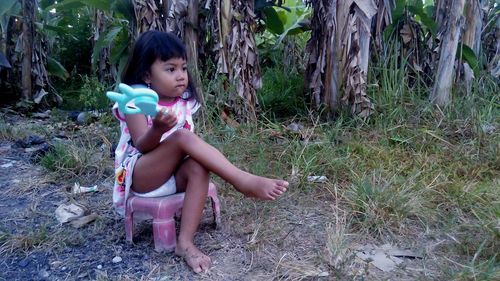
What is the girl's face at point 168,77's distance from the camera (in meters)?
2.11

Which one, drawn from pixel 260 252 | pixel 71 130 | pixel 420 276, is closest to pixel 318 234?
pixel 260 252

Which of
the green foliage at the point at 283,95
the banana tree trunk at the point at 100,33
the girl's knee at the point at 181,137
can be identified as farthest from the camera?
the banana tree trunk at the point at 100,33

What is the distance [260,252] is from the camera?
211 cm

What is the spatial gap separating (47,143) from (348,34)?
6.31 ft

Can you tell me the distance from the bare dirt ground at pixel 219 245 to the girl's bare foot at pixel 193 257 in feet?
0.10

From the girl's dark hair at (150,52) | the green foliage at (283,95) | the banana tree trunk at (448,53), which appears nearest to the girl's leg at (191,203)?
the girl's dark hair at (150,52)

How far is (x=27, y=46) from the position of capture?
426 cm

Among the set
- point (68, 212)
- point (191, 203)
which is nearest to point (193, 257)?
point (191, 203)

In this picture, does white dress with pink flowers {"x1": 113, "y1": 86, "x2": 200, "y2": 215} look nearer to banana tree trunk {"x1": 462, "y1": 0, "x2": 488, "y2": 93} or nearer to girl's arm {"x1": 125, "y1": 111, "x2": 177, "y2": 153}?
girl's arm {"x1": 125, "y1": 111, "x2": 177, "y2": 153}

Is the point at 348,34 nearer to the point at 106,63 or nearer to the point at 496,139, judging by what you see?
the point at 496,139

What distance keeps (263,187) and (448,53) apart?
1.88 meters

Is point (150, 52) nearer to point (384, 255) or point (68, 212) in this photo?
point (68, 212)

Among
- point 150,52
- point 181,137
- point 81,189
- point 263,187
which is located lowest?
point 81,189

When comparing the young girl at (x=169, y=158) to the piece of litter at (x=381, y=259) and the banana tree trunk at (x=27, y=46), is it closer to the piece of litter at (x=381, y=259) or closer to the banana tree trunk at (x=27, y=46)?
the piece of litter at (x=381, y=259)
